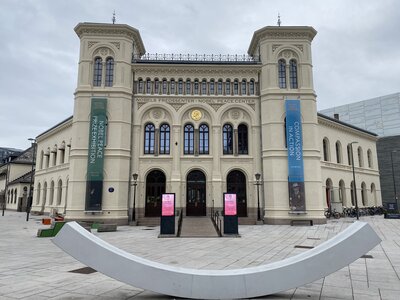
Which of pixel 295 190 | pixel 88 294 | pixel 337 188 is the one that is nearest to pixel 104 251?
pixel 88 294

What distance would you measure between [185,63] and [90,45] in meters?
8.54

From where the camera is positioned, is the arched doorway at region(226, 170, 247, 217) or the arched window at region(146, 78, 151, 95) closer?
the arched doorway at region(226, 170, 247, 217)

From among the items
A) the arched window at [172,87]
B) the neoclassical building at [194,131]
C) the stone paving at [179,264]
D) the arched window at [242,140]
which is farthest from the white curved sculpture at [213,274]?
the arched window at [172,87]

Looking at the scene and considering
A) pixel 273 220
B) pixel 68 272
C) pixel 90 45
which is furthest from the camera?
pixel 90 45

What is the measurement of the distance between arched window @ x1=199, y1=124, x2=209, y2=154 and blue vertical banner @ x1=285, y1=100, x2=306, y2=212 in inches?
281

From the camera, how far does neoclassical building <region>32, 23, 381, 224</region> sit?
25.5m

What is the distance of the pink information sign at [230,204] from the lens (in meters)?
17.7

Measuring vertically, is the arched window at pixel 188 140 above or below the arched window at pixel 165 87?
below

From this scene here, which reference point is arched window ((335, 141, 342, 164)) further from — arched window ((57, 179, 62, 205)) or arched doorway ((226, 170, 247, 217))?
arched window ((57, 179, 62, 205))

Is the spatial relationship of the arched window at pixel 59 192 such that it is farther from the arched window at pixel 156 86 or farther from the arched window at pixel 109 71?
the arched window at pixel 156 86

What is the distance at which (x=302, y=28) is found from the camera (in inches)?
1093

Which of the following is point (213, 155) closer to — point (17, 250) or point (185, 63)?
point (185, 63)

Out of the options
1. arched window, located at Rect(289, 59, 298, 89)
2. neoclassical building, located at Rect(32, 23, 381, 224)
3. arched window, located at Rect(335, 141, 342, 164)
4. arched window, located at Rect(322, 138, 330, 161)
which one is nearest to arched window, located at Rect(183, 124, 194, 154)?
neoclassical building, located at Rect(32, 23, 381, 224)

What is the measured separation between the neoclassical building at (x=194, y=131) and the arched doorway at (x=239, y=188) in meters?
0.09
